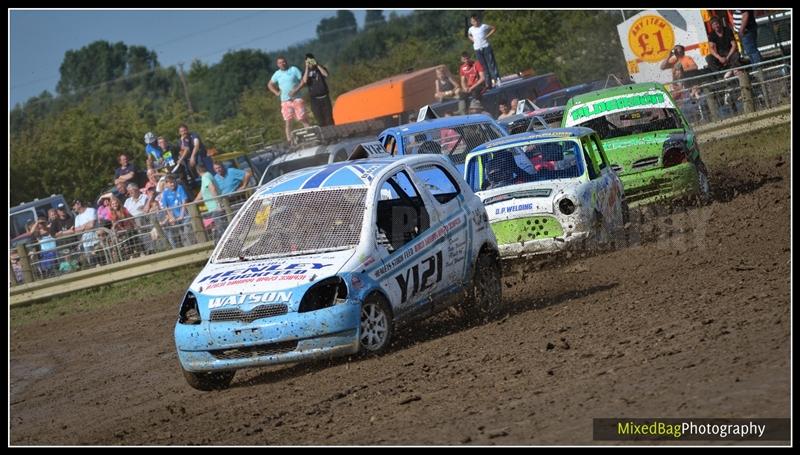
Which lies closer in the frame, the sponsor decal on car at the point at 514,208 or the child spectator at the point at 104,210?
the sponsor decal on car at the point at 514,208

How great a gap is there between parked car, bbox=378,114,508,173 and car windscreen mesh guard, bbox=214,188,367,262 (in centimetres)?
616

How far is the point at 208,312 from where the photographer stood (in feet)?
30.8

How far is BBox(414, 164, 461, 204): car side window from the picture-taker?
10.9 m

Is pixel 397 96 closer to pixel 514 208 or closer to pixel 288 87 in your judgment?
pixel 288 87

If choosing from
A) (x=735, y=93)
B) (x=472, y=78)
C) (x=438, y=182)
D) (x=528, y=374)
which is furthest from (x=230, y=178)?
(x=528, y=374)

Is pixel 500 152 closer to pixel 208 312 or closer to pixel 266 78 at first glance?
pixel 208 312

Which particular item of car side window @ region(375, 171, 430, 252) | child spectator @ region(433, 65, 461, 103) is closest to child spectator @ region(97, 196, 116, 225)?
child spectator @ region(433, 65, 461, 103)

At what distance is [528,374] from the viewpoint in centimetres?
806

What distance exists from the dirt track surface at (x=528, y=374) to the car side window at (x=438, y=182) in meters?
1.17

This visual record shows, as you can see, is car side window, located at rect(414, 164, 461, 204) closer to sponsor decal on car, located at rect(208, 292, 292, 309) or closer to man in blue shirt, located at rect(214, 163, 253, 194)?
sponsor decal on car, located at rect(208, 292, 292, 309)

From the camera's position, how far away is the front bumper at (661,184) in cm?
1602

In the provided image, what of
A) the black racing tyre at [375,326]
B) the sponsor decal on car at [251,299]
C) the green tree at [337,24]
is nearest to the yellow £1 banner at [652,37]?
the black racing tyre at [375,326]

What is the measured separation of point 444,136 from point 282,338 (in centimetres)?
811

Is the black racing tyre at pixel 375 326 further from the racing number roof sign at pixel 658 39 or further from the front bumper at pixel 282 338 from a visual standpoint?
the racing number roof sign at pixel 658 39
